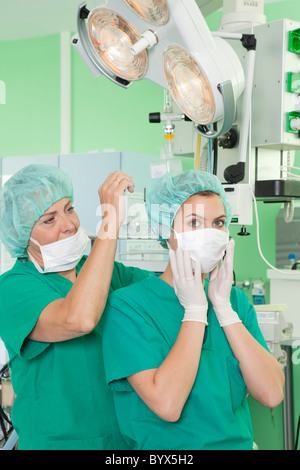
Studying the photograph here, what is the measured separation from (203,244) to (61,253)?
397 millimetres

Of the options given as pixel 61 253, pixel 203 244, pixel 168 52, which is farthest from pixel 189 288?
pixel 168 52

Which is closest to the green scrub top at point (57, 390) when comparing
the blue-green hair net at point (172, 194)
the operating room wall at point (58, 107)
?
the blue-green hair net at point (172, 194)

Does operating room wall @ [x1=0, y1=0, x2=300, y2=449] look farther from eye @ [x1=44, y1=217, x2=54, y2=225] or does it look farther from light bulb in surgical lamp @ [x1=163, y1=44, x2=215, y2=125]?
light bulb in surgical lamp @ [x1=163, y1=44, x2=215, y2=125]

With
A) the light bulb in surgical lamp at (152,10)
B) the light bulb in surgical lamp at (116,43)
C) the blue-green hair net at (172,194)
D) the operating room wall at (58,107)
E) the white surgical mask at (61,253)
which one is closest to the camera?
the light bulb in surgical lamp at (152,10)

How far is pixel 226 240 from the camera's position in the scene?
127 centimetres

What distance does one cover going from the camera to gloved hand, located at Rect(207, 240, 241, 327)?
1241mm

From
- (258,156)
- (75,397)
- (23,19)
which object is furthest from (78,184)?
(75,397)

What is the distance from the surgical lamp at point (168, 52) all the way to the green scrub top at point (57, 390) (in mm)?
555

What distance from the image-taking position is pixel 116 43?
1222mm

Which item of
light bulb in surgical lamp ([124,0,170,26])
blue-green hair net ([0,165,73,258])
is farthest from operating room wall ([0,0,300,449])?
light bulb in surgical lamp ([124,0,170,26])

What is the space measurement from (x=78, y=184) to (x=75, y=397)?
2477mm

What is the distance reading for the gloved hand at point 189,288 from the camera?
3.90ft

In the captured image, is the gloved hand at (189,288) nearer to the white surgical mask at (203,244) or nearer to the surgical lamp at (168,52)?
the white surgical mask at (203,244)

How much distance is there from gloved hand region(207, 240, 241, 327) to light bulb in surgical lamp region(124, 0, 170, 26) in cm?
51
